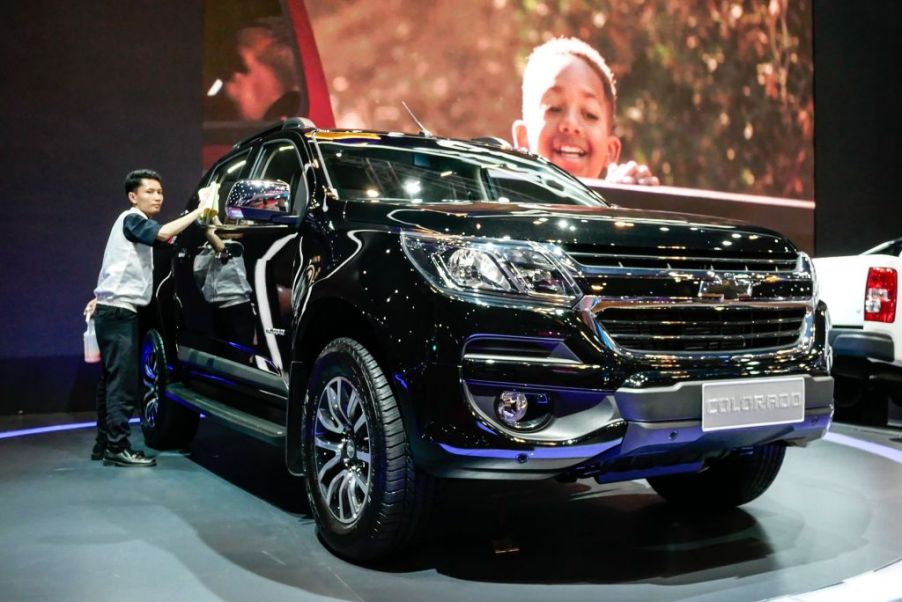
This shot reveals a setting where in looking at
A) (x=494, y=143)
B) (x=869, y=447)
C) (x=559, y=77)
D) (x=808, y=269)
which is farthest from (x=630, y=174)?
(x=808, y=269)

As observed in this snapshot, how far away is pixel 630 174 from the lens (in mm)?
7891

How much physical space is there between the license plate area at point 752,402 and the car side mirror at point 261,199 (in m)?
1.65

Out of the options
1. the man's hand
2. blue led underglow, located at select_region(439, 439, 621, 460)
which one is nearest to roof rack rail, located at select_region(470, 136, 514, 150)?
blue led underglow, located at select_region(439, 439, 621, 460)

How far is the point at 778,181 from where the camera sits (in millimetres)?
8906

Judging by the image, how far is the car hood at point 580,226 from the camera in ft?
8.48

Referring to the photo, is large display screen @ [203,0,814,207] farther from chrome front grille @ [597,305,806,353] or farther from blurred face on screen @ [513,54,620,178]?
chrome front grille @ [597,305,806,353]

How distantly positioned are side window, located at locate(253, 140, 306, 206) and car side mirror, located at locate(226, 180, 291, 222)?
20 centimetres

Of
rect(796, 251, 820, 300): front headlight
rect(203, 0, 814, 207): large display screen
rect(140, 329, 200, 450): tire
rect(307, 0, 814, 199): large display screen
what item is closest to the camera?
rect(796, 251, 820, 300): front headlight

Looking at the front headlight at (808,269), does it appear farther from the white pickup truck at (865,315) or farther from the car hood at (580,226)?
the white pickup truck at (865,315)

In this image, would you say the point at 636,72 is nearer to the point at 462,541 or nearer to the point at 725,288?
the point at 725,288

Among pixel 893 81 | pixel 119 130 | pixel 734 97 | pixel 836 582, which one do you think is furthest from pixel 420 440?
pixel 893 81

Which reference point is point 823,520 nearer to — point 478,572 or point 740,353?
point 740,353

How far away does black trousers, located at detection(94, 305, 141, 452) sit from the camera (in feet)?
14.3

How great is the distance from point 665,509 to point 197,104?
170 inches
